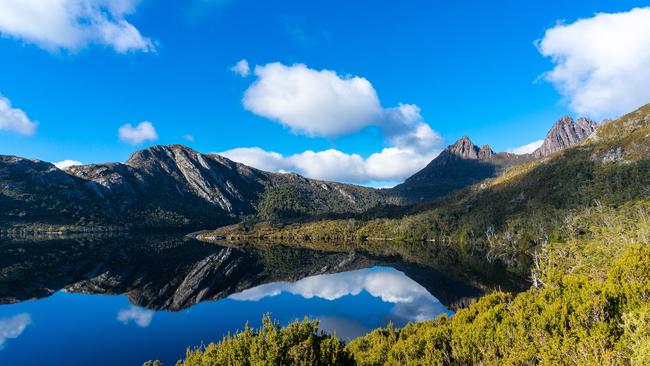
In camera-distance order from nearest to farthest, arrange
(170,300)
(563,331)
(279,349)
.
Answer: (279,349) < (563,331) < (170,300)

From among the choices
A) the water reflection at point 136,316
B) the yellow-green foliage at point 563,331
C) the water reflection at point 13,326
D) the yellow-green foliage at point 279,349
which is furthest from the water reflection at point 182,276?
the yellow-green foliage at point 279,349

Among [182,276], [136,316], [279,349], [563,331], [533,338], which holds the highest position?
[279,349]

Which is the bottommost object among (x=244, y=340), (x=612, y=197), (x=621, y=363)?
(x=621, y=363)

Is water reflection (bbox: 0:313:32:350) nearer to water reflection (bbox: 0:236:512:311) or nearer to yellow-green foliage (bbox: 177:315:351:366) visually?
water reflection (bbox: 0:236:512:311)

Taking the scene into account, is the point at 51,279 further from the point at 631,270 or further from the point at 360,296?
the point at 631,270

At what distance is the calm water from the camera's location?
58.8 metres

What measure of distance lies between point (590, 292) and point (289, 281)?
340 ft

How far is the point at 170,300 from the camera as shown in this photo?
291 ft

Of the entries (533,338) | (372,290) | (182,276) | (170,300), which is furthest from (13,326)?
(533,338)

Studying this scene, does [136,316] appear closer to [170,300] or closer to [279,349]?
[170,300]

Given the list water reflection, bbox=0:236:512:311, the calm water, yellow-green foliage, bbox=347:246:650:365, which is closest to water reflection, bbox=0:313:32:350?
the calm water

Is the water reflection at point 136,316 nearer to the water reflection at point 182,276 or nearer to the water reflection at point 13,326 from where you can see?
the water reflection at point 182,276

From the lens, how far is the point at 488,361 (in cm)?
2394

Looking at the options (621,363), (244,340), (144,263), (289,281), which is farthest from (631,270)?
(144,263)
